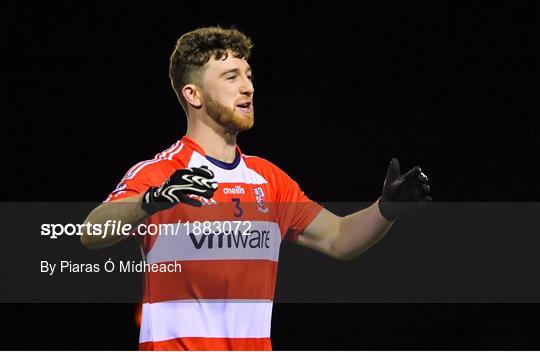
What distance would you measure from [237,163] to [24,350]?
2.91 meters

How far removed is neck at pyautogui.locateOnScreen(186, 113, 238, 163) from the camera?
394cm

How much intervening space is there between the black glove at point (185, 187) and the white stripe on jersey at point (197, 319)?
46cm

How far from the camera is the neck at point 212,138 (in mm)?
3936

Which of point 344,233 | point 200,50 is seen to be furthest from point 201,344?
point 200,50

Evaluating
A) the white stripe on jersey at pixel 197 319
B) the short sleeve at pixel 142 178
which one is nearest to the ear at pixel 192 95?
the short sleeve at pixel 142 178

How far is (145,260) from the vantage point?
149 inches

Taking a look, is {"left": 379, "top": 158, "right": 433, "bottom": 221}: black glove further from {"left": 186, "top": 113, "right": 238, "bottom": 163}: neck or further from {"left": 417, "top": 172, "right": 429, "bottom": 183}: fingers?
{"left": 186, "top": 113, "right": 238, "bottom": 163}: neck

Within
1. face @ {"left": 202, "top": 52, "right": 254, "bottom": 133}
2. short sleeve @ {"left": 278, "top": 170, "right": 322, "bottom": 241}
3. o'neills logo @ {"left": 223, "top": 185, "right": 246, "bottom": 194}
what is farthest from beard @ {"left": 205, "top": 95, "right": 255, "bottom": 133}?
short sleeve @ {"left": 278, "top": 170, "right": 322, "bottom": 241}

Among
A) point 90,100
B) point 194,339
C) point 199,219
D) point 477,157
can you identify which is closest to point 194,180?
point 199,219

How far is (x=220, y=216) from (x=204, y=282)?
259 millimetres

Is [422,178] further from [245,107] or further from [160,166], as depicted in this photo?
[160,166]

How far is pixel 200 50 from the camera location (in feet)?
13.0

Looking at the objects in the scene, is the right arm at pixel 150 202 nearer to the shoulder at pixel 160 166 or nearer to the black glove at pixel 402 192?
the shoulder at pixel 160 166

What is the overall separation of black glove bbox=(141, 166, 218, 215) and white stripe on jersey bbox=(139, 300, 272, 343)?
46cm
